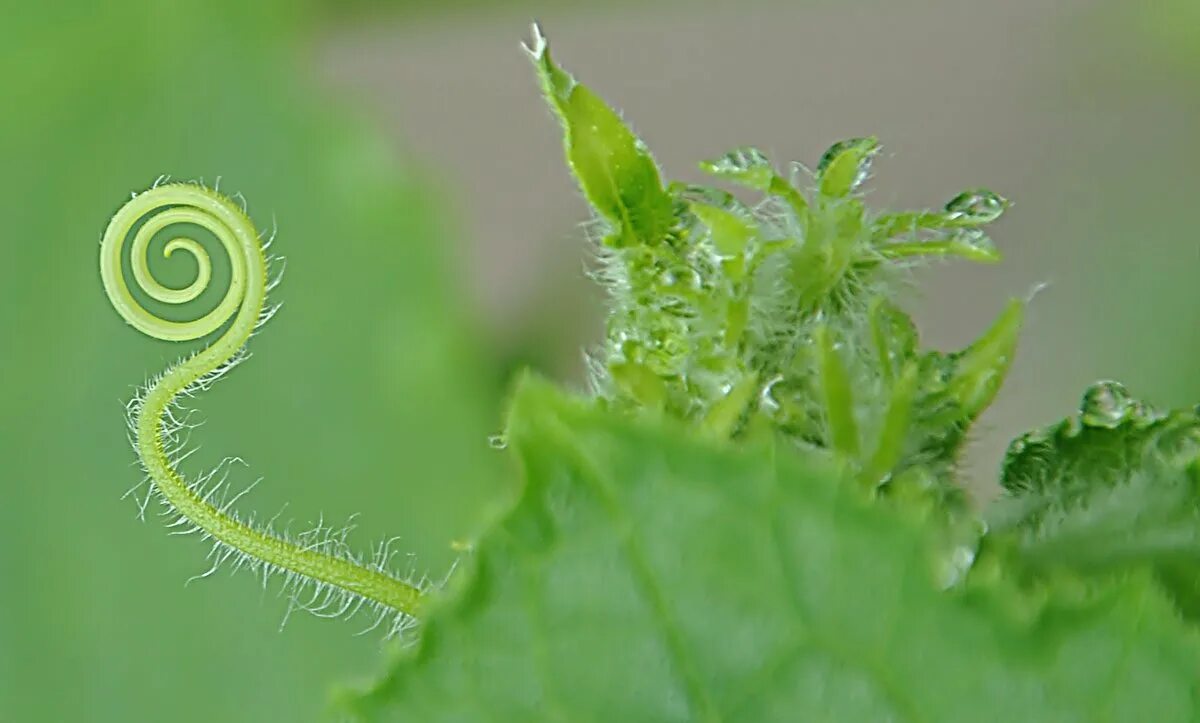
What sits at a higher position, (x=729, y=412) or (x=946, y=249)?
(x=946, y=249)

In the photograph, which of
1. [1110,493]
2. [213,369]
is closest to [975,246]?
[1110,493]

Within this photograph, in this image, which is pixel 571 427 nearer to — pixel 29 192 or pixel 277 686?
pixel 277 686

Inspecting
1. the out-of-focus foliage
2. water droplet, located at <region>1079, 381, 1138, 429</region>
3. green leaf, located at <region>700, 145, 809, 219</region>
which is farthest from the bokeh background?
green leaf, located at <region>700, 145, 809, 219</region>

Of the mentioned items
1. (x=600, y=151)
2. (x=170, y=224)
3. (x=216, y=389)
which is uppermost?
(x=600, y=151)

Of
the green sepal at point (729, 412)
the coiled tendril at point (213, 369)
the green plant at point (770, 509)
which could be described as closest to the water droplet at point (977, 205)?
the green plant at point (770, 509)

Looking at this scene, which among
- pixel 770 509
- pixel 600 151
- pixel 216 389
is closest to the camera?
pixel 770 509

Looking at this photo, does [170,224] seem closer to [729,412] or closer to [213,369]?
[213,369]

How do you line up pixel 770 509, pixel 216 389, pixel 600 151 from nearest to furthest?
pixel 770 509 → pixel 600 151 → pixel 216 389

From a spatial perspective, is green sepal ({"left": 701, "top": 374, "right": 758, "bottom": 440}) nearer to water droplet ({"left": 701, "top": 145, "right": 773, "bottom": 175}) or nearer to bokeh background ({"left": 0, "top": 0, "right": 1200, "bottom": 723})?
water droplet ({"left": 701, "top": 145, "right": 773, "bottom": 175})

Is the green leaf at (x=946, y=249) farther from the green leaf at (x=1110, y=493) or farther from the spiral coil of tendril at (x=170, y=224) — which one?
the spiral coil of tendril at (x=170, y=224)

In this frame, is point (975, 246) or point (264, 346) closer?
point (975, 246)
